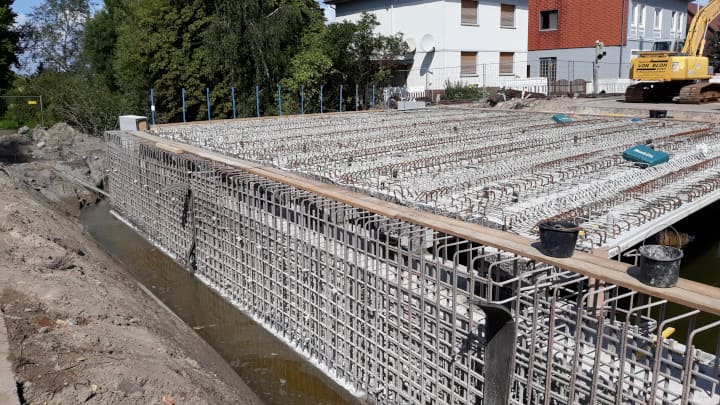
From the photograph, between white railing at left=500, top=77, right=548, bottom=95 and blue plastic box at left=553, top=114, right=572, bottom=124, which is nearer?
blue plastic box at left=553, top=114, right=572, bottom=124

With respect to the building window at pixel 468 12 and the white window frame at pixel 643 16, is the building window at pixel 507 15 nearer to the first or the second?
the building window at pixel 468 12

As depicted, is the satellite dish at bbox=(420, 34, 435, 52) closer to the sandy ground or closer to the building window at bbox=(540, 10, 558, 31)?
the building window at bbox=(540, 10, 558, 31)

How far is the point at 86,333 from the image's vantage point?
4633 millimetres

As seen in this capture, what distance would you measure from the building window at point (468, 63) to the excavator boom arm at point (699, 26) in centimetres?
1018

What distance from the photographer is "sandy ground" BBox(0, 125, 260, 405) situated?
3941 millimetres

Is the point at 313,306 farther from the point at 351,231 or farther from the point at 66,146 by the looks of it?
the point at 66,146

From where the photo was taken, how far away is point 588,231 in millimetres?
4680

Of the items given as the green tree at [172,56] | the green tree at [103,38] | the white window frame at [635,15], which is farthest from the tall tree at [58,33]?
the white window frame at [635,15]

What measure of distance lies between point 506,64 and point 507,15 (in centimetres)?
258

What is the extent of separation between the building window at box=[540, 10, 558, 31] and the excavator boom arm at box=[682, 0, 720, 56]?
14070 mm

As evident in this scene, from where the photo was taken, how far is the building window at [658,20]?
37.7m

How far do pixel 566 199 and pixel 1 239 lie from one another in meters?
6.22

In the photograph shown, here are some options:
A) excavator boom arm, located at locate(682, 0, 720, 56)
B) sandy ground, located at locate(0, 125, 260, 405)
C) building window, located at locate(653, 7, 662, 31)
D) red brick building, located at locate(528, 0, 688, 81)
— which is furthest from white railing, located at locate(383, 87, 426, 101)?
sandy ground, located at locate(0, 125, 260, 405)

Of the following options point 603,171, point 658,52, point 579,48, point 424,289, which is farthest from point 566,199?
point 579,48
